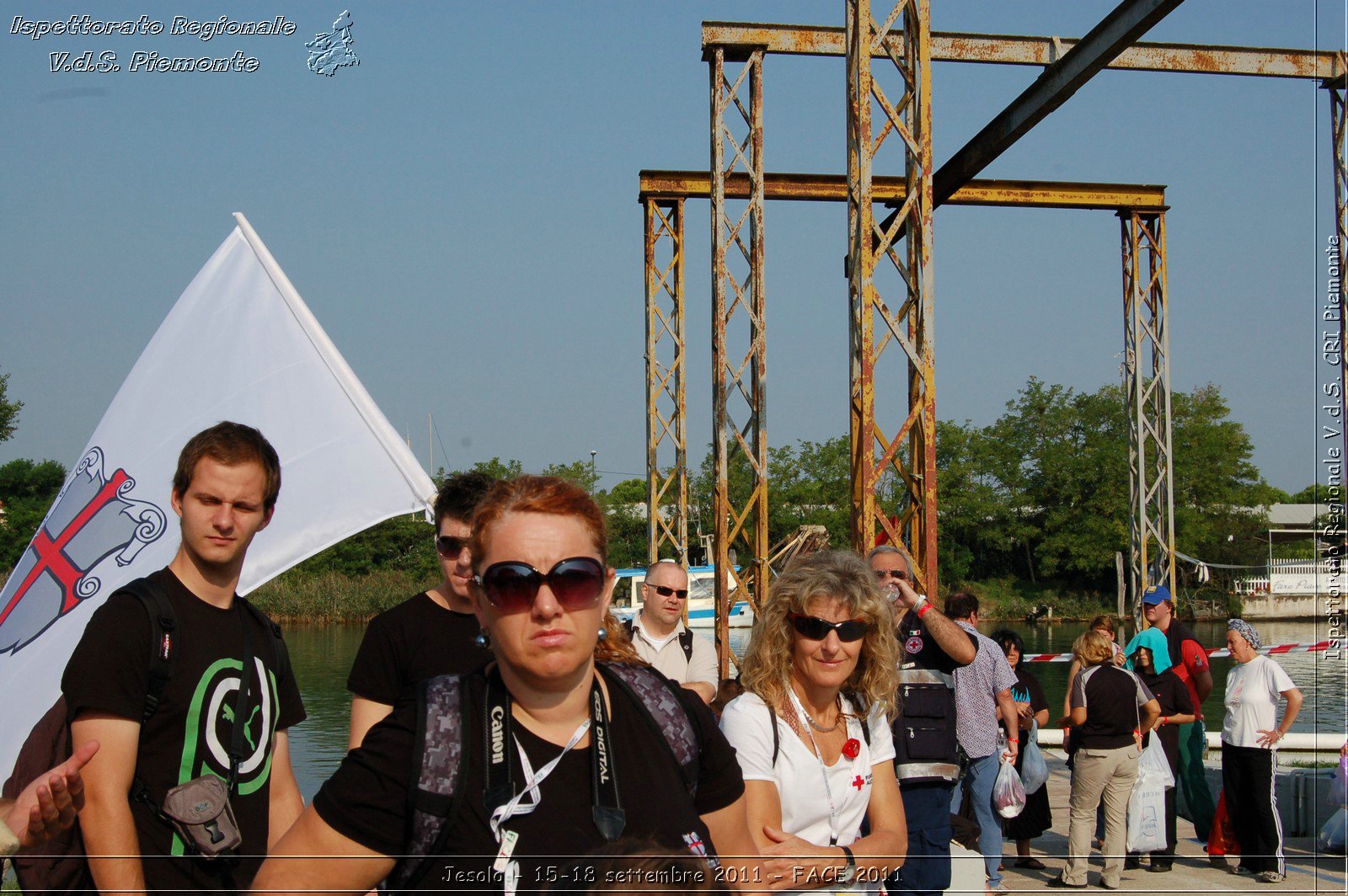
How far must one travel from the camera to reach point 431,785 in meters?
1.96

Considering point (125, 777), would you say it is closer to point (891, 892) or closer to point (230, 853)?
point (230, 853)

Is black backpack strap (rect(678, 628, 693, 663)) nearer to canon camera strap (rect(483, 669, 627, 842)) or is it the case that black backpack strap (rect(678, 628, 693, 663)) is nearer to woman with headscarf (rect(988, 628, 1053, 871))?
woman with headscarf (rect(988, 628, 1053, 871))

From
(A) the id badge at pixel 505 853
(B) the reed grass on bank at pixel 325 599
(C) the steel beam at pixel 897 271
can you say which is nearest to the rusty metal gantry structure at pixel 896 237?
(C) the steel beam at pixel 897 271

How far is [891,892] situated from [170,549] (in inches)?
124

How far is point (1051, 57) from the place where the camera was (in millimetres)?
11977

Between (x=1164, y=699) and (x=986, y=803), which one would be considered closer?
(x=986, y=803)

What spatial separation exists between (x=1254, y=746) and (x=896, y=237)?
491 centimetres

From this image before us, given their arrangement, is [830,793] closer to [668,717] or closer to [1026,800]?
[668,717]

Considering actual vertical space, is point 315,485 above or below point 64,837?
above

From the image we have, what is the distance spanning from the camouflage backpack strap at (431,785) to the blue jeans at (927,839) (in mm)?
3249

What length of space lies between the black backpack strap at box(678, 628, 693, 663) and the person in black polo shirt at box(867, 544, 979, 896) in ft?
4.68

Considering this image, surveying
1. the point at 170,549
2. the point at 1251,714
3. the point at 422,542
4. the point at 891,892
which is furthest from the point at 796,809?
the point at 422,542

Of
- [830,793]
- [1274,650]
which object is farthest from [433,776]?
[1274,650]

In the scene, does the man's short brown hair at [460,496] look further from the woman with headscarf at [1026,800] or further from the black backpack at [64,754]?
the woman with headscarf at [1026,800]
